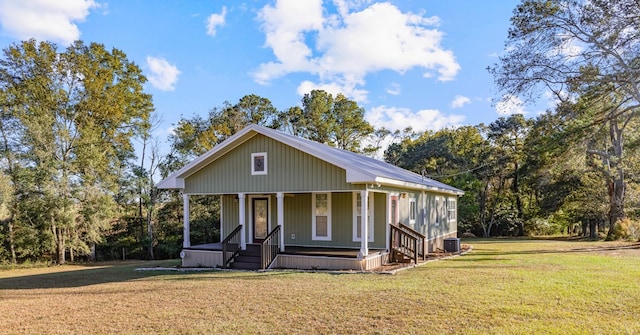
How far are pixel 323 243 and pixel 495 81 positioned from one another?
7.34 metres

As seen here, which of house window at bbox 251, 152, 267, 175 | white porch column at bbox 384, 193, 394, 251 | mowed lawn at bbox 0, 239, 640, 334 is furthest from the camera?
house window at bbox 251, 152, 267, 175

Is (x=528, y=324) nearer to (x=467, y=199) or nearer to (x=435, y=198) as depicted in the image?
(x=435, y=198)

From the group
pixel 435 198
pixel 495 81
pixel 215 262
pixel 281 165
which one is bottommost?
pixel 215 262

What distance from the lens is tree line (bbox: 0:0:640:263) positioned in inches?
759

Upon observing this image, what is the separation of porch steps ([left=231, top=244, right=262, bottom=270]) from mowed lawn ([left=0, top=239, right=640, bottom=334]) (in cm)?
168

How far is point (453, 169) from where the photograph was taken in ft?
103

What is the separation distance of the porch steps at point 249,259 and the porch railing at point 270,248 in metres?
0.27

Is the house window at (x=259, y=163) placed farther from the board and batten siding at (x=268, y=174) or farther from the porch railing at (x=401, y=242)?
the porch railing at (x=401, y=242)

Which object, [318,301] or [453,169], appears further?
[453,169]

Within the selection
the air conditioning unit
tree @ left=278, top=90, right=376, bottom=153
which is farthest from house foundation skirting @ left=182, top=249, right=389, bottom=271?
tree @ left=278, top=90, right=376, bottom=153

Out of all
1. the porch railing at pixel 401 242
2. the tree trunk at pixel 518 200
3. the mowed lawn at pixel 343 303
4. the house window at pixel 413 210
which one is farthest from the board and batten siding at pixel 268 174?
the tree trunk at pixel 518 200

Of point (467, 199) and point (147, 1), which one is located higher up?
point (147, 1)

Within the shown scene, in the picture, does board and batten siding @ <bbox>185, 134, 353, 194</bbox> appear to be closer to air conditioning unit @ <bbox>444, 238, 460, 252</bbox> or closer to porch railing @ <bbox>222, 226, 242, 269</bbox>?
porch railing @ <bbox>222, 226, 242, 269</bbox>

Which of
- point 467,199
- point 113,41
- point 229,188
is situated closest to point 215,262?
point 229,188
